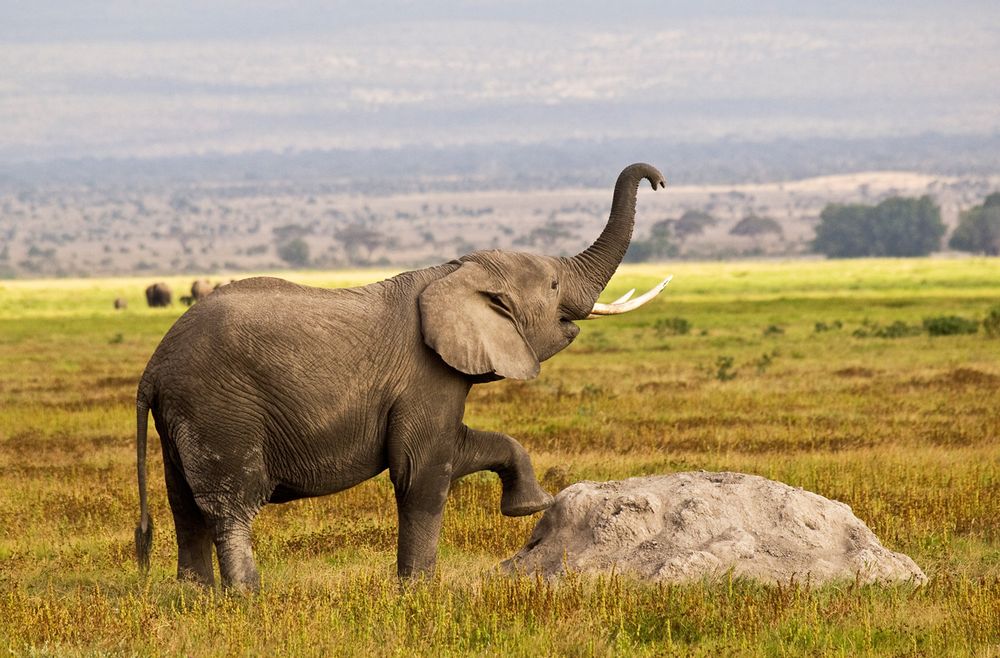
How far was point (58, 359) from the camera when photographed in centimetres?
3703

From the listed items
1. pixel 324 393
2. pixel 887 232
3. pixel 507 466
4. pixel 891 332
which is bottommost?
pixel 887 232

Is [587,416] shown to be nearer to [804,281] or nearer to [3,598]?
[3,598]

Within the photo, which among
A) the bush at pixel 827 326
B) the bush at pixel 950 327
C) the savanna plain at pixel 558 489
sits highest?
the savanna plain at pixel 558 489

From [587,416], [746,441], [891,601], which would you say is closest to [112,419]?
[587,416]

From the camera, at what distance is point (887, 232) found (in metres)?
194

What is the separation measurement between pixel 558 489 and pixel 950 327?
24.6 meters

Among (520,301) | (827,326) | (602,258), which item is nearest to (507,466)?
(520,301)

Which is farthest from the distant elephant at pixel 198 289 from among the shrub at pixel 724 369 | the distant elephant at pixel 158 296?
the shrub at pixel 724 369

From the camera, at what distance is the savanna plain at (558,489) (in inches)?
366

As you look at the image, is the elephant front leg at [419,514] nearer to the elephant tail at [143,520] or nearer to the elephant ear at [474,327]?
the elephant ear at [474,327]

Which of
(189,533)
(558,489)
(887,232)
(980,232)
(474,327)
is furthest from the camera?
(887,232)

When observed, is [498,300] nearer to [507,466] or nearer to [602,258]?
[602,258]

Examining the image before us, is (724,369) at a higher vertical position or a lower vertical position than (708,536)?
lower

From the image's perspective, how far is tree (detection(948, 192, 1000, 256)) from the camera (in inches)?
7092
